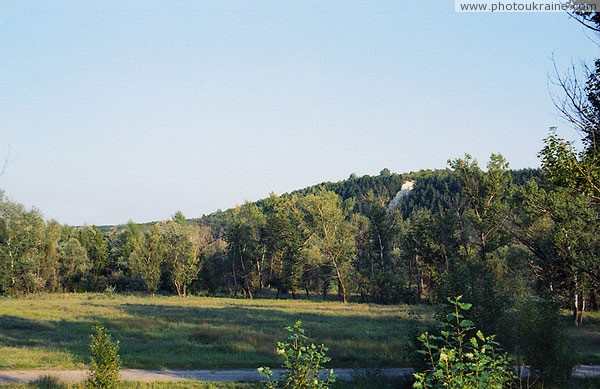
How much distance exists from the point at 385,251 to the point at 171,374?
4672 cm

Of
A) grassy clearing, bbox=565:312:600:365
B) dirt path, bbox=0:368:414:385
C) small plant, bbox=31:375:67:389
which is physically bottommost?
dirt path, bbox=0:368:414:385

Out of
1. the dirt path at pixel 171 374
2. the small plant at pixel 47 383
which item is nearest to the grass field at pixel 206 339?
the dirt path at pixel 171 374

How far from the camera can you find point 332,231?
62.8m

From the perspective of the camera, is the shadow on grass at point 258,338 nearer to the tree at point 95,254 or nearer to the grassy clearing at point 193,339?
the grassy clearing at point 193,339

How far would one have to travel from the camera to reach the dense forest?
15672 millimetres

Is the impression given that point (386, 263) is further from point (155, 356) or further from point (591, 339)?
point (155, 356)

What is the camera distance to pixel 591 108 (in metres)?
10.1

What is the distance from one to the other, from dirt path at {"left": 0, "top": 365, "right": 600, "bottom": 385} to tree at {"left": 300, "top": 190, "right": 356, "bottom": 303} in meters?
40.9

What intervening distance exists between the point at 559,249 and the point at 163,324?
1024 inches

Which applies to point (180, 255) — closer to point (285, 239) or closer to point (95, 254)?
point (95, 254)

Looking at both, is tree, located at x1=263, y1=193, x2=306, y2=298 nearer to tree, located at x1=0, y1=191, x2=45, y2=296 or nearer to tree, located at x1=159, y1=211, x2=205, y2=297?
tree, located at x1=159, y1=211, x2=205, y2=297

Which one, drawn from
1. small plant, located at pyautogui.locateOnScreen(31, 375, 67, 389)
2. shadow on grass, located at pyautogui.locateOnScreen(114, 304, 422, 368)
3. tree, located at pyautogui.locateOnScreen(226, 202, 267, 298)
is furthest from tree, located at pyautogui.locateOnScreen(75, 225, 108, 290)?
small plant, located at pyautogui.locateOnScreen(31, 375, 67, 389)

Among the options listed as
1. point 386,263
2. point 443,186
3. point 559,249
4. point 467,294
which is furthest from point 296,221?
point 443,186

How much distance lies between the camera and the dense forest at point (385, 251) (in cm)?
1567
